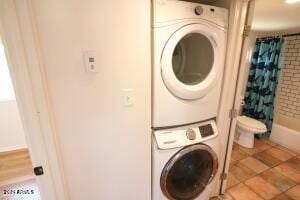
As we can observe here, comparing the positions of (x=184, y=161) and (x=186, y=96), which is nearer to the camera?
(x=186, y=96)

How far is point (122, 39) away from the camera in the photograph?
0.94 m

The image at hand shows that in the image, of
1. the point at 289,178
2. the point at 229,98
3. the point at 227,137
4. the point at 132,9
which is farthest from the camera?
the point at 289,178

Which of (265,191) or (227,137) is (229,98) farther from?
(265,191)

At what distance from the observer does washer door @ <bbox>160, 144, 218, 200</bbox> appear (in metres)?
1.25

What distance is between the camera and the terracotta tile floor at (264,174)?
1.80 meters

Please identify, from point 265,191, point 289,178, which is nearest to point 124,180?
point 265,191

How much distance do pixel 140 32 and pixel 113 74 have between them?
0.97ft

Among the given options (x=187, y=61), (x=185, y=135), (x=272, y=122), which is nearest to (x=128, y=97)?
(x=185, y=135)

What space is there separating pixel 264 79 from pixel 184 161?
240 centimetres

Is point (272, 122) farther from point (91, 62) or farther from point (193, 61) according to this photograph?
point (91, 62)

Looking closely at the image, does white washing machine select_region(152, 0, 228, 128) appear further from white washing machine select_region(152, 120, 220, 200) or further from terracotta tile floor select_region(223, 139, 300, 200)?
terracotta tile floor select_region(223, 139, 300, 200)

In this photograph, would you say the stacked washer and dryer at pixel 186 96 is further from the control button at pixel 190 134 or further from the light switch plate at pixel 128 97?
the light switch plate at pixel 128 97

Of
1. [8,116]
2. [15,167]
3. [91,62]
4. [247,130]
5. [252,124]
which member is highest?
[91,62]

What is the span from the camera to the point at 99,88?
0.95m
